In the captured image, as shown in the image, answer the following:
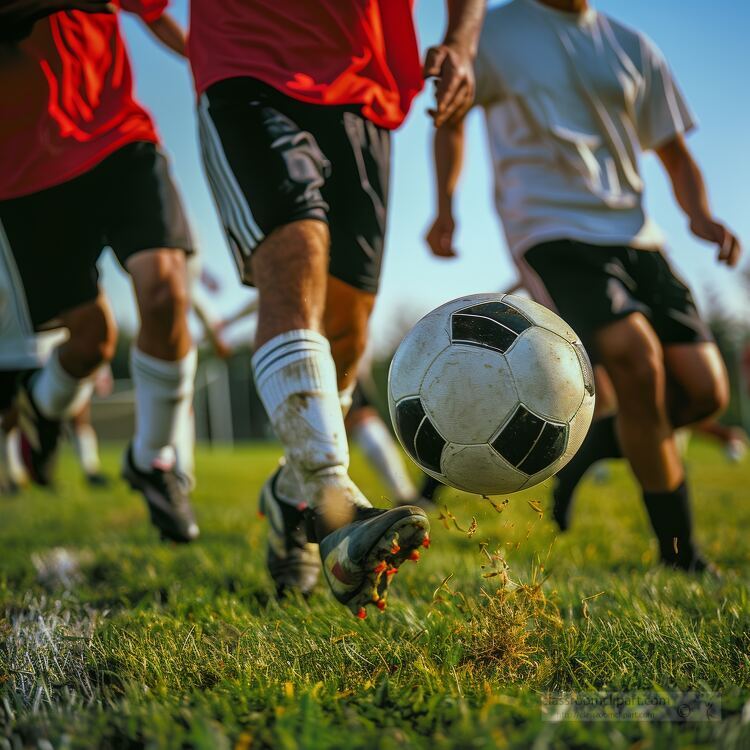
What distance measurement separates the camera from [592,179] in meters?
3.42

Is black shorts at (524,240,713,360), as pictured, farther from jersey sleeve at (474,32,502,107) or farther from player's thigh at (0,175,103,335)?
player's thigh at (0,175,103,335)

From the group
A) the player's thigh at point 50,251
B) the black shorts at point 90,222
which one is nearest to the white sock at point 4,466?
the player's thigh at point 50,251

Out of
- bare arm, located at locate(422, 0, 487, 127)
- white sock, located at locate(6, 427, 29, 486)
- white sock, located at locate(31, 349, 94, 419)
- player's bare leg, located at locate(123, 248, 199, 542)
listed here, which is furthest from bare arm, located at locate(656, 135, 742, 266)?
white sock, located at locate(6, 427, 29, 486)

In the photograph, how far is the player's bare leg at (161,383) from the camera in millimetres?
2961

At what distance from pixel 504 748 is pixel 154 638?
3.21 feet

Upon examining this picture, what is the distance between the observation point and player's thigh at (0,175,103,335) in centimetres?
313

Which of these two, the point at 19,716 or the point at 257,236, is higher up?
the point at 257,236

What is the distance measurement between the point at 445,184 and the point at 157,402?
63.5 inches

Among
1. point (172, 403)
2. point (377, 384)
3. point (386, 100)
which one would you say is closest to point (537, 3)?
point (386, 100)

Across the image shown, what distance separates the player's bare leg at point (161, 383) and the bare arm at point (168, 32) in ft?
3.65

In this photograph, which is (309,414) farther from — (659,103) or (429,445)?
(659,103)

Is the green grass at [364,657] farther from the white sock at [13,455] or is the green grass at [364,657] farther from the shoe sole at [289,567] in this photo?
the white sock at [13,455]

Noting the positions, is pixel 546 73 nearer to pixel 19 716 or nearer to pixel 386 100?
pixel 386 100

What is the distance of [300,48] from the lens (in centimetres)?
239
